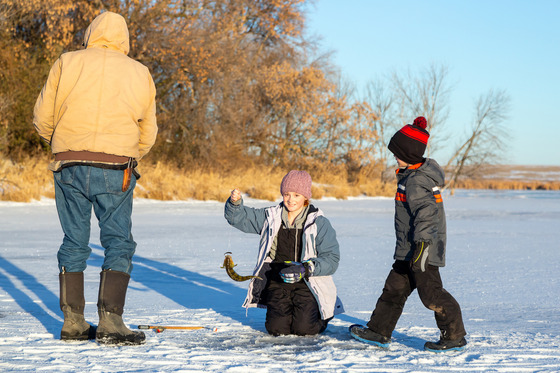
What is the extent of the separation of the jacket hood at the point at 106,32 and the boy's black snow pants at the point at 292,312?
1702mm

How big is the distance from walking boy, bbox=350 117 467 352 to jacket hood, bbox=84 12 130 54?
164cm

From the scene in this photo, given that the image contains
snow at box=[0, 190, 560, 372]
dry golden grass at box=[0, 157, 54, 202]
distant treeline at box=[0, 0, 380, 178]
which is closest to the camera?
snow at box=[0, 190, 560, 372]

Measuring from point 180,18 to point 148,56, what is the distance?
2044 millimetres

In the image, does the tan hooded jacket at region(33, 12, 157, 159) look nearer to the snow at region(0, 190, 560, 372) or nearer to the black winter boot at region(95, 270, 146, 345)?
the black winter boot at region(95, 270, 146, 345)

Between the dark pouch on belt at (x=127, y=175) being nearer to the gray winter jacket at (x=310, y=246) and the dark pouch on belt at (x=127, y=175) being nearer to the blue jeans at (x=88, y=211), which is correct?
the blue jeans at (x=88, y=211)

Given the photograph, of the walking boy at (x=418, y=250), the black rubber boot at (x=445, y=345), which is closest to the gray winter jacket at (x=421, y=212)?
the walking boy at (x=418, y=250)

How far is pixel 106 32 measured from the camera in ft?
12.5

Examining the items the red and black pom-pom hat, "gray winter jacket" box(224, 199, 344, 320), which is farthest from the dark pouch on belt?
the red and black pom-pom hat

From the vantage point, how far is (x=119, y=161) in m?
3.72

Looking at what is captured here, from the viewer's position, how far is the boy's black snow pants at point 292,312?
13.3 feet

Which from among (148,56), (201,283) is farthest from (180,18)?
(201,283)

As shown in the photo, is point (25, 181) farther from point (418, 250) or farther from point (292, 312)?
point (418, 250)

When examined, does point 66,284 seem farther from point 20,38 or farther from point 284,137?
point 284,137

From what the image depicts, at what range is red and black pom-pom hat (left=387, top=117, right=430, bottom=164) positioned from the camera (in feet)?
12.6
